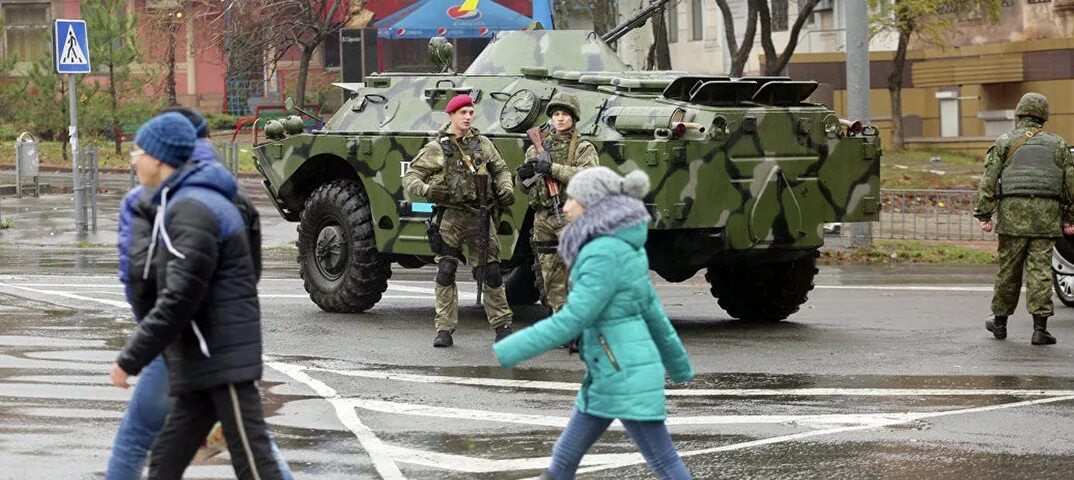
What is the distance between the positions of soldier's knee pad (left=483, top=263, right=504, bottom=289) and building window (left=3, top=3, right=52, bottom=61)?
43784 millimetres

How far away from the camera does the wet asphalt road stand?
9.05 m

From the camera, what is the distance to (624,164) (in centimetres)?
1381

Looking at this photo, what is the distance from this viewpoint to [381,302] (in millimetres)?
17203

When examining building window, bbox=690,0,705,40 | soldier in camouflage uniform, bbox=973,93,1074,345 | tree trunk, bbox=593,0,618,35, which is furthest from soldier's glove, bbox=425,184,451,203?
building window, bbox=690,0,705,40

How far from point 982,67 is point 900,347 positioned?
26318 mm

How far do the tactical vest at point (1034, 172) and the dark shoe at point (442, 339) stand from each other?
400cm

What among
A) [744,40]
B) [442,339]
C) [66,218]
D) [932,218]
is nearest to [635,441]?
[442,339]

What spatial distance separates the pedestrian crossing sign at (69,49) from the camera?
24391 mm

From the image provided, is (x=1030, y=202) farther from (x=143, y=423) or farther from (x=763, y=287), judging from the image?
(x=143, y=423)

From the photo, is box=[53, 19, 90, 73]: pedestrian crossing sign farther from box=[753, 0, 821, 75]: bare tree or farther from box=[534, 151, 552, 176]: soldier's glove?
box=[534, 151, 552, 176]: soldier's glove

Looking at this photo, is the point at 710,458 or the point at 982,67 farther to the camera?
the point at 982,67


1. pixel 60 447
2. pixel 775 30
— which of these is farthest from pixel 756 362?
pixel 775 30

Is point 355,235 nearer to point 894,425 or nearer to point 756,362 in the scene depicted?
point 756,362

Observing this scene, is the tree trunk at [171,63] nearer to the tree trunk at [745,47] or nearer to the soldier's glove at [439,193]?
the tree trunk at [745,47]
